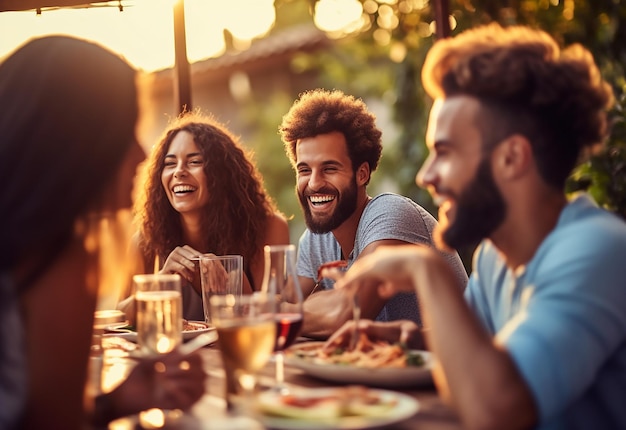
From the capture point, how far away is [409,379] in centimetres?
204

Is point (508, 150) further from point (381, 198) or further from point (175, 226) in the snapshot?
point (175, 226)

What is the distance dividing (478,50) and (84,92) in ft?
3.15

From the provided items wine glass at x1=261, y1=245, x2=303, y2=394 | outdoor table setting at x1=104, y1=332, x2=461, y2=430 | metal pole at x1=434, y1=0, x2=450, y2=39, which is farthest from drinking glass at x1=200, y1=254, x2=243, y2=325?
metal pole at x1=434, y1=0, x2=450, y2=39

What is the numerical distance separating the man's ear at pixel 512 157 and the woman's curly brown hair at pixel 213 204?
2471mm

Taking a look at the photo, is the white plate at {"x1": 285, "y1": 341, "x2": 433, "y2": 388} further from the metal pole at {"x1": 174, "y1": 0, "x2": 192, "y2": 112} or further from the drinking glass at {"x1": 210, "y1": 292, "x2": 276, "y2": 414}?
the metal pole at {"x1": 174, "y1": 0, "x2": 192, "y2": 112}

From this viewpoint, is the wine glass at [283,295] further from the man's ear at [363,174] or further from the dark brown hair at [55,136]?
the man's ear at [363,174]

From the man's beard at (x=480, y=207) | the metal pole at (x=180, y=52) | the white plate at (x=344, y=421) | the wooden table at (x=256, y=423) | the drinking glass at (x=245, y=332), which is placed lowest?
the wooden table at (x=256, y=423)

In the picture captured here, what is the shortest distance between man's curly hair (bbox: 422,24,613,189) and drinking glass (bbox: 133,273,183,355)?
2.85 feet

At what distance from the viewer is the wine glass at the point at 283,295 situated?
7.03 feet

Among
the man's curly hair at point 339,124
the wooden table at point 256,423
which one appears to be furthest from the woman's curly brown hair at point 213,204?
the wooden table at point 256,423

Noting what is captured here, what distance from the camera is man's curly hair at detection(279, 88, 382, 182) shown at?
13.3 ft

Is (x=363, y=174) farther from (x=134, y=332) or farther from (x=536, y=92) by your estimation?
(x=536, y=92)

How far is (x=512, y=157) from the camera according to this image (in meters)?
2.02

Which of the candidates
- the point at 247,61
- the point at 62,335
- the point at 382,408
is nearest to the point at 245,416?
the point at 382,408
